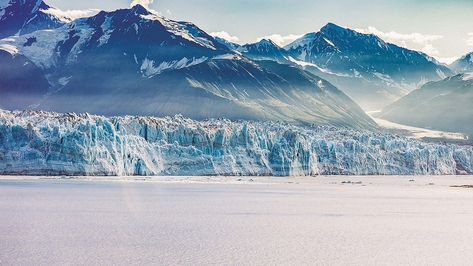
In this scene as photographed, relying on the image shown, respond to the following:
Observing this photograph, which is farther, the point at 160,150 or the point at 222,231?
the point at 160,150

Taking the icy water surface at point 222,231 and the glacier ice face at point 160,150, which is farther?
the glacier ice face at point 160,150

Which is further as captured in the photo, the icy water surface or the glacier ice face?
the glacier ice face

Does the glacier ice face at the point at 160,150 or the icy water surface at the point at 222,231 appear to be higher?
the glacier ice face at the point at 160,150

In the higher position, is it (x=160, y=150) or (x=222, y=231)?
(x=160, y=150)

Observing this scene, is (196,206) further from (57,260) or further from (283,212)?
(57,260)

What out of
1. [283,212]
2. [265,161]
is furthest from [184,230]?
[265,161]
